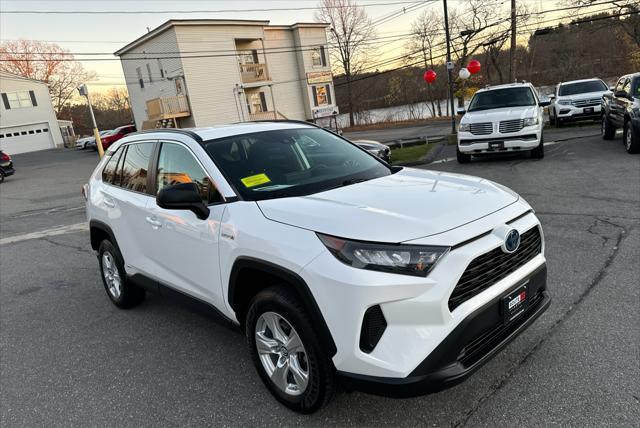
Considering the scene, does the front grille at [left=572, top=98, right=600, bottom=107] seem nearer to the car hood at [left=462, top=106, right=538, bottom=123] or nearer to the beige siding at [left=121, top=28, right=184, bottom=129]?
the car hood at [left=462, top=106, right=538, bottom=123]

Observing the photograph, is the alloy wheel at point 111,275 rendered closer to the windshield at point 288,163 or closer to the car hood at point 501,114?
the windshield at point 288,163

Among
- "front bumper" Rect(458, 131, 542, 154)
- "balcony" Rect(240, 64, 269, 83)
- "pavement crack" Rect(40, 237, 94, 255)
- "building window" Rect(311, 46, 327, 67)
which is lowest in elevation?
"pavement crack" Rect(40, 237, 94, 255)

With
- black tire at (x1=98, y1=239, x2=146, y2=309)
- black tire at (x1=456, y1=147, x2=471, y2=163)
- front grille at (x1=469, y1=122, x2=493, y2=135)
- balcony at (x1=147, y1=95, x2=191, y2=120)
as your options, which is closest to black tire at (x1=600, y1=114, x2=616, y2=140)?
front grille at (x1=469, y1=122, x2=493, y2=135)

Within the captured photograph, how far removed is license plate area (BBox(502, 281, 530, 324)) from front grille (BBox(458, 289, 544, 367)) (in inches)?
1.4

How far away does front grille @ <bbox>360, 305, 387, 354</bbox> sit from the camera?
7.42 feet

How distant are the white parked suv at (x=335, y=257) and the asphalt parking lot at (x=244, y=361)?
1.50 ft

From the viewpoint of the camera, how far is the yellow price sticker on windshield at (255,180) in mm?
3153

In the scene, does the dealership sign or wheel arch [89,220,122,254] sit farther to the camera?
the dealership sign

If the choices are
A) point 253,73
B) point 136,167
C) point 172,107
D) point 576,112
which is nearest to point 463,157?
point 576,112

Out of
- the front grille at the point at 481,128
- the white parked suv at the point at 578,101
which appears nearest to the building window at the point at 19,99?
the white parked suv at the point at 578,101

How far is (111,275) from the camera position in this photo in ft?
16.0

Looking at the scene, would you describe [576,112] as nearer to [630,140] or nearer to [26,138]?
[630,140]

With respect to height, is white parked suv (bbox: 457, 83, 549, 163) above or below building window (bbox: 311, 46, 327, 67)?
below

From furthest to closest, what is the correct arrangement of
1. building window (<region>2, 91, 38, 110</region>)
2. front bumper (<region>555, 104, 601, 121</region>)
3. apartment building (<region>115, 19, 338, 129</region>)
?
building window (<region>2, 91, 38, 110</region>) → apartment building (<region>115, 19, 338, 129</region>) → front bumper (<region>555, 104, 601, 121</region>)
